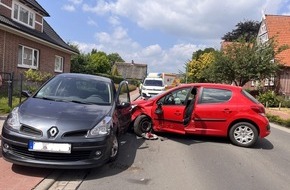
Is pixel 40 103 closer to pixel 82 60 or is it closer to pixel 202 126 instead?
pixel 202 126

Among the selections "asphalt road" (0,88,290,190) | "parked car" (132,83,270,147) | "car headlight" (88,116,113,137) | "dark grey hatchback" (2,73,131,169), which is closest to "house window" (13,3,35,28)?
"parked car" (132,83,270,147)

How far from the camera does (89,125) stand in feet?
19.6

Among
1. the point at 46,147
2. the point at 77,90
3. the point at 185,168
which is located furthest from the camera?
the point at 77,90

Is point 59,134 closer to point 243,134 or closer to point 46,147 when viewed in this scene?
point 46,147

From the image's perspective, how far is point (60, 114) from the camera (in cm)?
608

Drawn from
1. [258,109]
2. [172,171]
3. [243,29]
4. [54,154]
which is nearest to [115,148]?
[172,171]

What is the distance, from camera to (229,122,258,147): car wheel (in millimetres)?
9492

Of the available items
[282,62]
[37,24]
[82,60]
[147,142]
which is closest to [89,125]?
[147,142]

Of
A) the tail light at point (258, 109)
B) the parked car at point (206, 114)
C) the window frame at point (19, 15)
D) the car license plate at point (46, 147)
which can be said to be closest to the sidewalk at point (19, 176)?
the car license plate at point (46, 147)

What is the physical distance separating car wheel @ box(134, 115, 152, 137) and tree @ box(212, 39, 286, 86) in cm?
2111

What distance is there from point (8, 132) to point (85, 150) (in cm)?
122

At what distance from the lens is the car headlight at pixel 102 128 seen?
19.6 feet

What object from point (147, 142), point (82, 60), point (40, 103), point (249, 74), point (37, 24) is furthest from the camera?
point (82, 60)

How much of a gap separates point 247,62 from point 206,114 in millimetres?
21045
